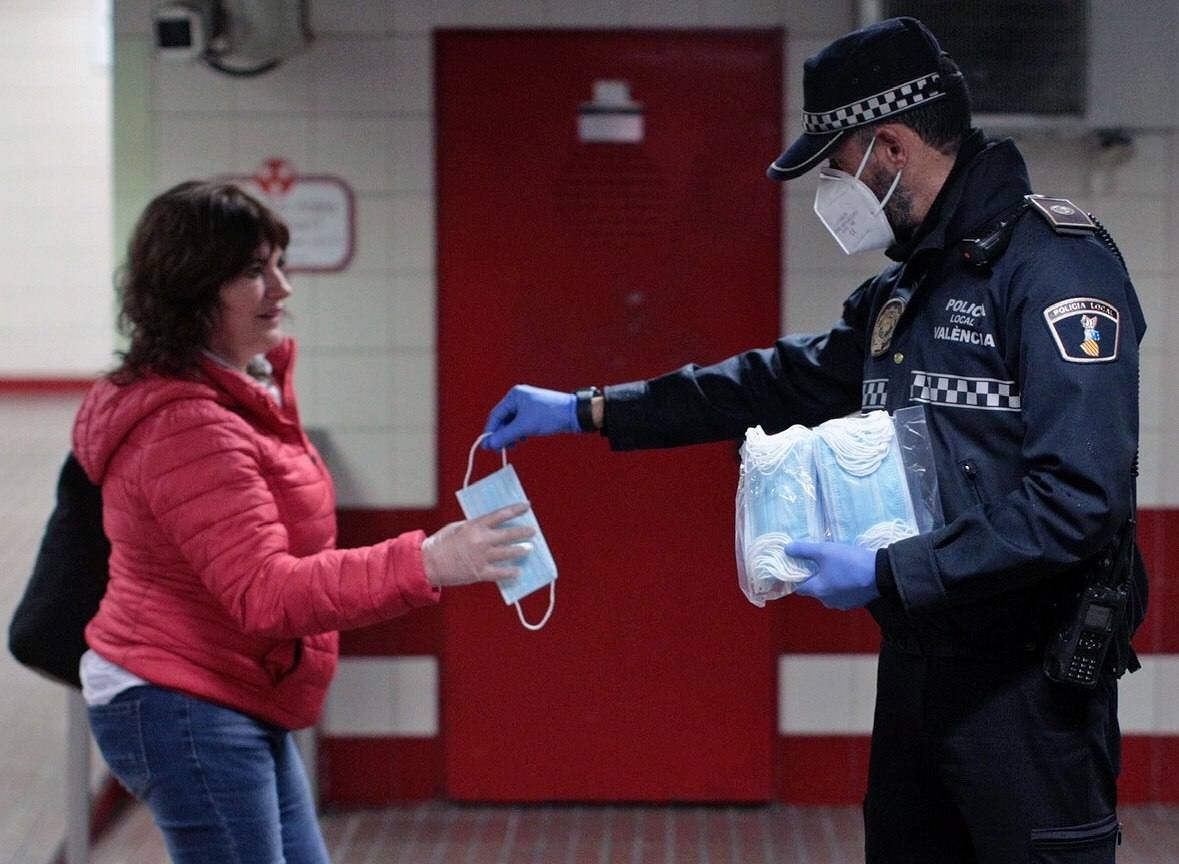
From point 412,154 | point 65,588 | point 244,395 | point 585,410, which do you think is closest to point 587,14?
point 412,154

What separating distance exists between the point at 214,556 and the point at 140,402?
10.8 inches

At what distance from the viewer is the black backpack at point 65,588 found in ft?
8.19

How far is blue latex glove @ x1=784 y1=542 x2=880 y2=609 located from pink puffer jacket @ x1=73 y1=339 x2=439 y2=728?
56cm

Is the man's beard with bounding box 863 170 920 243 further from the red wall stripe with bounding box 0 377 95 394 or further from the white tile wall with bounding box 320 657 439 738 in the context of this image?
the red wall stripe with bounding box 0 377 95 394

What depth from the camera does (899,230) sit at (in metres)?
2.16

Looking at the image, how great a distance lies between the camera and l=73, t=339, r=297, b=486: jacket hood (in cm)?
219

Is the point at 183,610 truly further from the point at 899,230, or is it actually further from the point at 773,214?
the point at 773,214

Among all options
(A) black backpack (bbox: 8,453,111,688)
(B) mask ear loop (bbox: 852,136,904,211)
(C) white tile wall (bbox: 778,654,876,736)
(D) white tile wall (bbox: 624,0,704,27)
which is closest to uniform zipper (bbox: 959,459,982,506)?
(B) mask ear loop (bbox: 852,136,904,211)

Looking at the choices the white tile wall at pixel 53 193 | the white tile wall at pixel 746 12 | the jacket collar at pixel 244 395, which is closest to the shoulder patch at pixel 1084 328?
the jacket collar at pixel 244 395

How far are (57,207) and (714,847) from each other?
9.50m

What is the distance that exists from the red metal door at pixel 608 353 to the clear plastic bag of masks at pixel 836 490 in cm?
199

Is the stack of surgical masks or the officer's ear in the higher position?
the officer's ear

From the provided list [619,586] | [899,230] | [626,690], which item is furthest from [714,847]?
[899,230]

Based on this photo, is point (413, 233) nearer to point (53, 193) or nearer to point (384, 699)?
point (384, 699)
